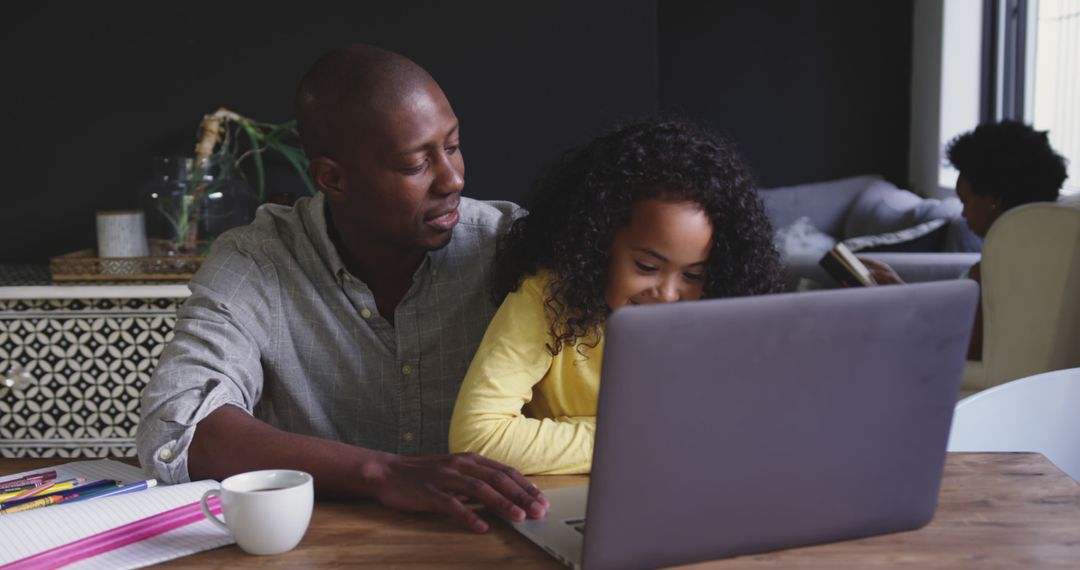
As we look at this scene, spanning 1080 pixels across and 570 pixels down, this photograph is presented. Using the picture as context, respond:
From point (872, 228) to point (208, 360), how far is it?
4.59m

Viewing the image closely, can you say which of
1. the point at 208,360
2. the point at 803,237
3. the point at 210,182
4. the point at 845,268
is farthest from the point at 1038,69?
the point at 208,360

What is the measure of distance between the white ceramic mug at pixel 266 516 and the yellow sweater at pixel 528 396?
28 cm

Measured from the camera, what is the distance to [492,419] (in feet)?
4.12

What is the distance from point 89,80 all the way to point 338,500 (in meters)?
2.54

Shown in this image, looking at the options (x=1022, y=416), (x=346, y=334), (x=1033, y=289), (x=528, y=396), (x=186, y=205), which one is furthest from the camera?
(x=186, y=205)

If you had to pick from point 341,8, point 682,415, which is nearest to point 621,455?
point 682,415

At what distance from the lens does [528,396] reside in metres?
1.33

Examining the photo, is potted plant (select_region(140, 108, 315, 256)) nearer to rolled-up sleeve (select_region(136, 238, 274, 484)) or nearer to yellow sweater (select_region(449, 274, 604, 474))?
rolled-up sleeve (select_region(136, 238, 274, 484))

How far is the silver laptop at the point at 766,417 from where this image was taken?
80 cm

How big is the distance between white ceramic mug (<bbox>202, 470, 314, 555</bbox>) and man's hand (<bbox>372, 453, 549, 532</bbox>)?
0.13 m

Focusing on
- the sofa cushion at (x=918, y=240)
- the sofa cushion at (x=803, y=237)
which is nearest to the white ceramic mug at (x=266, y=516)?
the sofa cushion at (x=918, y=240)

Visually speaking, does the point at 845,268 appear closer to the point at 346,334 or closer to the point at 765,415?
the point at 346,334

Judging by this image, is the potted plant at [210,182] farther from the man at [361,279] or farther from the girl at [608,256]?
the girl at [608,256]

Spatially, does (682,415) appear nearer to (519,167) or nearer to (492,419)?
(492,419)
